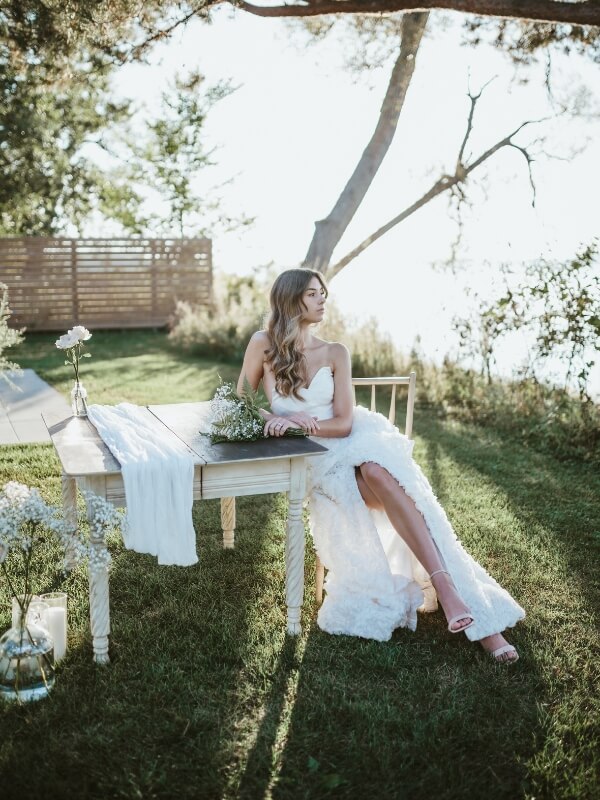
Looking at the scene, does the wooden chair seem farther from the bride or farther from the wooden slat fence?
the wooden slat fence

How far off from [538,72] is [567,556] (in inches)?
201

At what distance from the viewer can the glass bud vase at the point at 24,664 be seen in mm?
2580

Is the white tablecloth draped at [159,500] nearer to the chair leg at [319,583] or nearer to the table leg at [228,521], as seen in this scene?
the chair leg at [319,583]

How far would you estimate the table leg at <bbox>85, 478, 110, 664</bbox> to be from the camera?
2.68m

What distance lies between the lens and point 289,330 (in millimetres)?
3617

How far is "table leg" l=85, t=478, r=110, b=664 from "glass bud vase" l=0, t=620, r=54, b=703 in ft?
0.65

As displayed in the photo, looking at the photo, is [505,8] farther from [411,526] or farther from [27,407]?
[27,407]

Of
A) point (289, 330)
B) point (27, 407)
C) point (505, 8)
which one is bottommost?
point (27, 407)

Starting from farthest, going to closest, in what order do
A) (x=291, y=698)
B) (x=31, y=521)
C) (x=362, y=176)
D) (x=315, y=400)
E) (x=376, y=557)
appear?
1. (x=362, y=176)
2. (x=315, y=400)
3. (x=376, y=557)
4. (x=291, y=698)
5. (x=31, y=521)

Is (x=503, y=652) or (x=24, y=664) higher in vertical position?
(x=24, y=664)

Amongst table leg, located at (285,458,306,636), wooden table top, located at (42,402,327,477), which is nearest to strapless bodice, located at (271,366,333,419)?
wooden table top, located at (42,402,327,477)

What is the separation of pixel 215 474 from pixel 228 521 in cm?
115

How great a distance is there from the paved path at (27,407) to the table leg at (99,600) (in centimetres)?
278

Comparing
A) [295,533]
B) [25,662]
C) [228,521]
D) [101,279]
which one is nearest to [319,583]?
[295,533]
